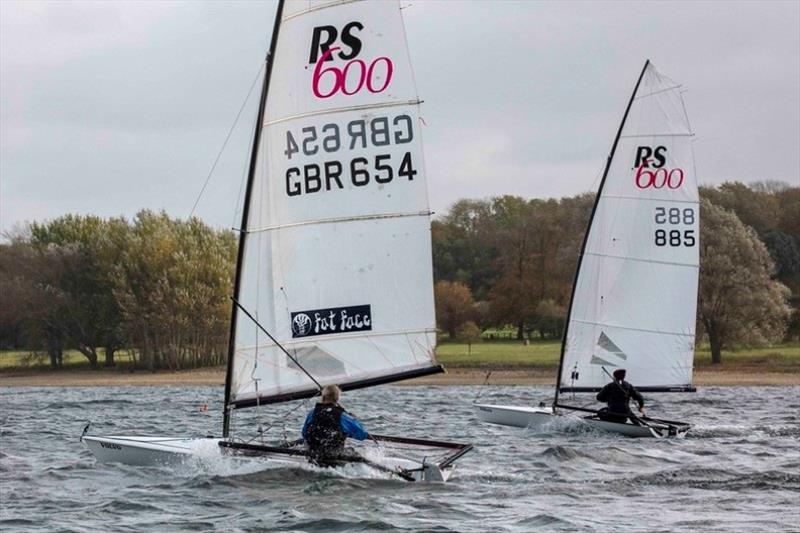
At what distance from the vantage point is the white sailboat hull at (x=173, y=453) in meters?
19.8

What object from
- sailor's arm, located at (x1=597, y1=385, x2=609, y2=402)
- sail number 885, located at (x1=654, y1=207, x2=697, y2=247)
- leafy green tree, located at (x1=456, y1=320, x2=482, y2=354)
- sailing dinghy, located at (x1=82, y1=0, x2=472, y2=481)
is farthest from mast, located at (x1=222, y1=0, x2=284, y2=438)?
leafy green tree, located at (x1=456, y1=320, x2=482, y2=354)

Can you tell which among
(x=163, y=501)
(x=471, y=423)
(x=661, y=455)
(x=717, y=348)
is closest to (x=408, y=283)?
(x=163, y=501)

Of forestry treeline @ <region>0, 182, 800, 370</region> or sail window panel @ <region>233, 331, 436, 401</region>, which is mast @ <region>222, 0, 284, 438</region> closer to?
sail window panel @ <region>233, 331, 436, 401</region>

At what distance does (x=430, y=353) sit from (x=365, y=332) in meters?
1.00

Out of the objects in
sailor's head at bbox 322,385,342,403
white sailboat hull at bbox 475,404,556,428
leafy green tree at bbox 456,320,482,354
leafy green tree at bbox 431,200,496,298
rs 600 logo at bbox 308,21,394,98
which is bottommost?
white sailboat hull at bbox 475,404,556,428

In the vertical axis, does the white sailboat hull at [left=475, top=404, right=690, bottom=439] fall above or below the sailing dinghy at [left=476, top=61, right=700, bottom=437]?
below

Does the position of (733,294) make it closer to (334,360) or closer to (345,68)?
(334,360)

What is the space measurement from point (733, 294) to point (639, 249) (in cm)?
2998

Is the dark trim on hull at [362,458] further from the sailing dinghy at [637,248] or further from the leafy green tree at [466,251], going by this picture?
the leafy green tree at [466,251]

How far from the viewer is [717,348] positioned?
200 ft

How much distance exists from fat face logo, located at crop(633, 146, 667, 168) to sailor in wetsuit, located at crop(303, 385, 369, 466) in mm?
14108

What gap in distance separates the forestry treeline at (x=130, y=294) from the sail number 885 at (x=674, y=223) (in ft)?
118

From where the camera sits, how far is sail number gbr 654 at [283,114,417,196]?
20.2m


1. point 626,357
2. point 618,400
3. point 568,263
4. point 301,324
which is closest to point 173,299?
point 568,263
